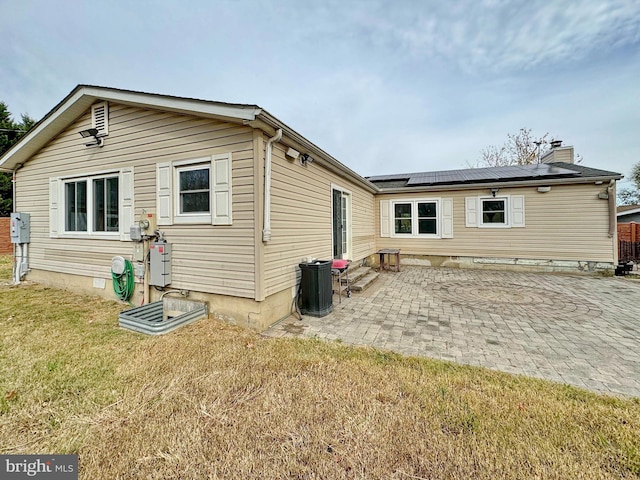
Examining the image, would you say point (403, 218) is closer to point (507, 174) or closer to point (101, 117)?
point (507, 174)

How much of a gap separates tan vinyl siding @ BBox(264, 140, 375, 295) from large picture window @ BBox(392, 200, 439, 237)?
4040 mm

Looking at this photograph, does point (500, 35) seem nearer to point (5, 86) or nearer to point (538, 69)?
point (538, 69)

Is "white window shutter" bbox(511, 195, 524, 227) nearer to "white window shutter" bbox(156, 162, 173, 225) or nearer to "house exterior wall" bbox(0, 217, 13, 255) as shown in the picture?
"white window shutter" bbox(156, 162, 173, 225)

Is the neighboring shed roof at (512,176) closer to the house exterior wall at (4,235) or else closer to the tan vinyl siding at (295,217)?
the tan vinyl siding at (295,217)

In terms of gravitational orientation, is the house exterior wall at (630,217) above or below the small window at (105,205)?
above

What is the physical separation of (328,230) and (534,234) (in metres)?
7.15

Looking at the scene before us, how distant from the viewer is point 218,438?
1843 mm

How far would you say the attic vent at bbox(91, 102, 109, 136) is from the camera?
204 inches

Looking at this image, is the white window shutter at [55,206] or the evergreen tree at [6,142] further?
the evergreen tree at [6,142]

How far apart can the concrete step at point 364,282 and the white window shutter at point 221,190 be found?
3.41m

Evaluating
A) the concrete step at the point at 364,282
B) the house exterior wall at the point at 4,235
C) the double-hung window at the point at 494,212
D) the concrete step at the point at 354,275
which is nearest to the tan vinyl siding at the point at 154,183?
→ the concrete step at the point at 364,282

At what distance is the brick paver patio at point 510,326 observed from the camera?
9.50 ft

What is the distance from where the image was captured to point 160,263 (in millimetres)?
4453

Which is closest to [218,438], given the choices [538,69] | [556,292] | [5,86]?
[556,292]
